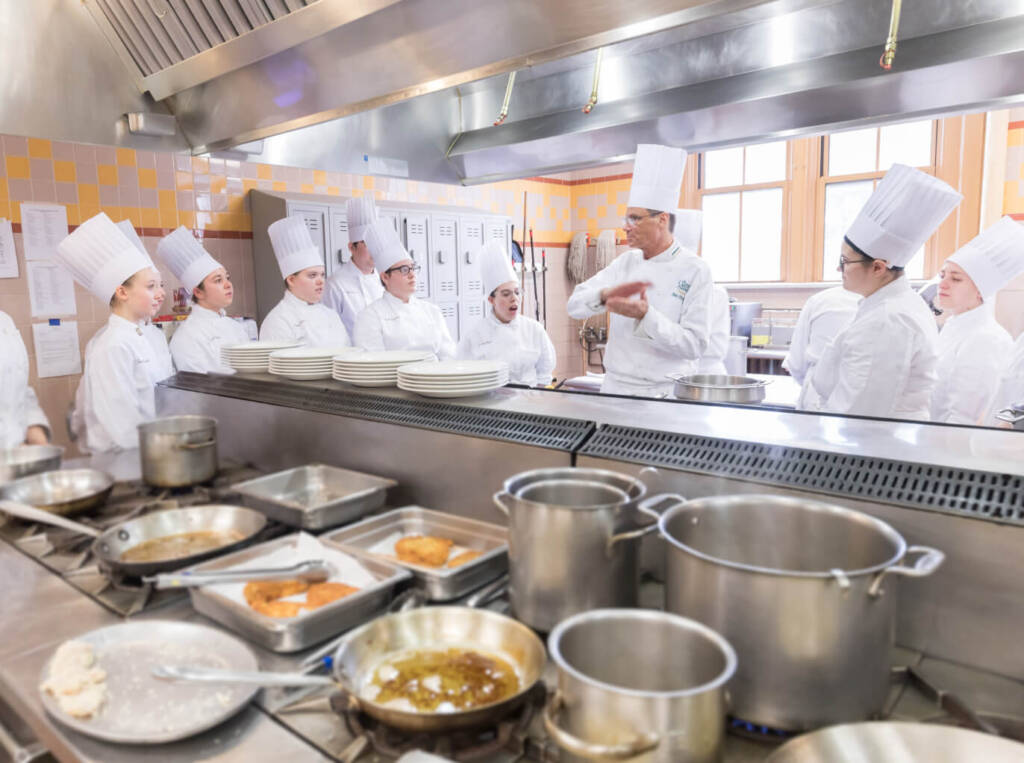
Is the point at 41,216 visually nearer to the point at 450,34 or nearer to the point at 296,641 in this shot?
the point at 450,34

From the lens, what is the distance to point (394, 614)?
1.13m

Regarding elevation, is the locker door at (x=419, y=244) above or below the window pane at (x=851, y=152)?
below

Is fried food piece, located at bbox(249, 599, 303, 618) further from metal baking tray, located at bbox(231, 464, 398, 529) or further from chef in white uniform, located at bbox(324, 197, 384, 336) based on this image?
chef in white uniform, located at bbox(324, 197, 384, 336)

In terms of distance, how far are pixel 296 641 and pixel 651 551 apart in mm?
694

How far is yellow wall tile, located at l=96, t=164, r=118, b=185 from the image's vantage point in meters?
4.04

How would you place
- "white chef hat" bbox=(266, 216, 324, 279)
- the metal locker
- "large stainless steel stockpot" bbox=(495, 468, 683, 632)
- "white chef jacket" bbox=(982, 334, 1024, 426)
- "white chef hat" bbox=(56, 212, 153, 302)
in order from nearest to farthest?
"large stainless steel stockpot" bbox=(495, 468, 683, 632)
"white chef hat" bbox=(56, 212, 153, 302)
"white chef jacket" bbox=(982, 334, 1024, 426)
"white chef hat" bbox=(266, 216, 324, 279)
the metal locker

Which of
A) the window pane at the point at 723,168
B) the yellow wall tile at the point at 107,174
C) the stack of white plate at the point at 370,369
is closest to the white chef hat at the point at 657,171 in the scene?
the stack of white plate at the point at 370,369

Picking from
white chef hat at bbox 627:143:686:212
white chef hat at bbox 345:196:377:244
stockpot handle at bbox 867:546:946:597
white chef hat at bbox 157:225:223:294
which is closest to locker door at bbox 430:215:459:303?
white chef hat at bbox 345:196:377:244

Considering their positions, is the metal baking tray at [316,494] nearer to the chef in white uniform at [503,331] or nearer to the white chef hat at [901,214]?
the white chef hat at [901,214]

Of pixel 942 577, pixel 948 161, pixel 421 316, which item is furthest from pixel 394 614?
pixel 948 161

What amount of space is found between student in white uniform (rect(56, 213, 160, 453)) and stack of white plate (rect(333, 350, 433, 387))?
787mm

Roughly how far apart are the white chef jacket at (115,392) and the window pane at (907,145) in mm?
6706

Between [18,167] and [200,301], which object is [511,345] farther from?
[18,167]

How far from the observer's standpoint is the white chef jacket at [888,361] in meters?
2.49
